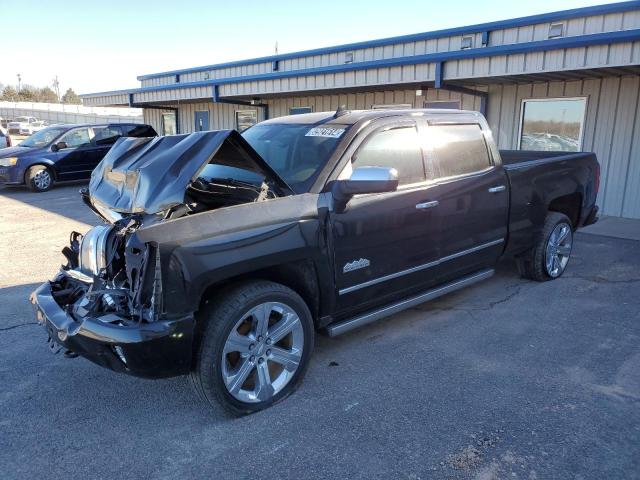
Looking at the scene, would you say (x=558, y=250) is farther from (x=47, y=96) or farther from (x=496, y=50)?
(x=47, y=96)

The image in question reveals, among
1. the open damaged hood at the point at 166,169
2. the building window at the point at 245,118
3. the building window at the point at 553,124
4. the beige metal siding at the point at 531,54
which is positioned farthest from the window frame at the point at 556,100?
the building window at the point at 245,118

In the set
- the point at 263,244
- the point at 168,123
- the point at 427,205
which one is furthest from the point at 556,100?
the point at 168,123

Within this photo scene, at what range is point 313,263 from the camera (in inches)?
133

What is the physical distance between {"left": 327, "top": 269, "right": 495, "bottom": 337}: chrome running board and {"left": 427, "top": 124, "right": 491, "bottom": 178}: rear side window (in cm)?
97

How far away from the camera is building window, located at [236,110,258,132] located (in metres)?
16.7

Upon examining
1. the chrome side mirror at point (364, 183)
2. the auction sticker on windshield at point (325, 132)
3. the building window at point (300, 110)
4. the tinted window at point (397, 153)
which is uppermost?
the building window at point (300, 110)

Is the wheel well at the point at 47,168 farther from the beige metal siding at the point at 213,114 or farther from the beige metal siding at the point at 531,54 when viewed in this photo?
the beige metal siding at the point at 531,54

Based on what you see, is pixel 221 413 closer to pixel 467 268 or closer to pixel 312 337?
pixel 312 337

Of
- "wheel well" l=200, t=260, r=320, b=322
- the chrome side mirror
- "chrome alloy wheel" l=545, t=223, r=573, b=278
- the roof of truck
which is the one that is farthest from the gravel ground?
the roof of truck

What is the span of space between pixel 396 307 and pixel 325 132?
4.87 ft

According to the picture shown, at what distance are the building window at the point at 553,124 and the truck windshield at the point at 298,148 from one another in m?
7.77

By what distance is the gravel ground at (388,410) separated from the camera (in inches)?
105

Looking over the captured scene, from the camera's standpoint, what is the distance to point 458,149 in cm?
455

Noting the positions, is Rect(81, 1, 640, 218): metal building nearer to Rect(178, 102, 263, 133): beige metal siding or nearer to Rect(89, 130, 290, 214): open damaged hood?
Rect(178, 102, 263, 133): beige metal siding
